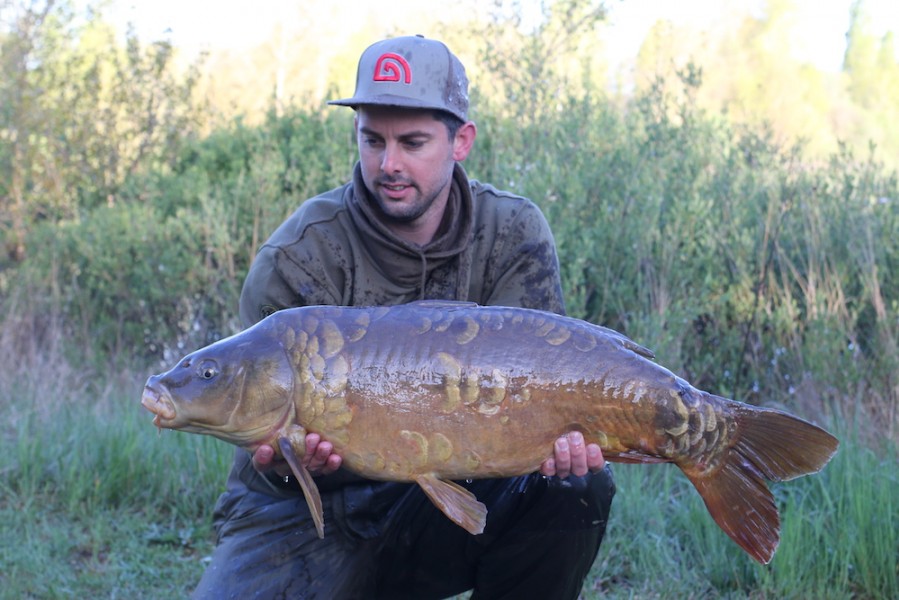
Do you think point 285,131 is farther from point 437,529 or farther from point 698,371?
point 437,529

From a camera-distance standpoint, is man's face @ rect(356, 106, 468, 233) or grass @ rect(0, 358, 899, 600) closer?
man's face @ rect(356, 106, 468, 233)

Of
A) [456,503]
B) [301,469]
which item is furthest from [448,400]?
[301,469]

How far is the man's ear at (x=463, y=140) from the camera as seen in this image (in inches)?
107

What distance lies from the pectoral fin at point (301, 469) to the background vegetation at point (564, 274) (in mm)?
1362

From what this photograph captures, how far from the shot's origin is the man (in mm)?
2459

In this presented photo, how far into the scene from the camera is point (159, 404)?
6.52 feet

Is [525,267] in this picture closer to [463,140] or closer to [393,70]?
[463,140]

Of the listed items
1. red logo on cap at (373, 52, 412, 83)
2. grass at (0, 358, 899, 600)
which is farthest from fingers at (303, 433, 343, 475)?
grass at (0, 358, 899, 600)

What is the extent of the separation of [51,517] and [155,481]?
0.38 meters

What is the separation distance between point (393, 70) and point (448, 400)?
932 mm

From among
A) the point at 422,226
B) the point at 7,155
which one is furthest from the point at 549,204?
the point at 7,155

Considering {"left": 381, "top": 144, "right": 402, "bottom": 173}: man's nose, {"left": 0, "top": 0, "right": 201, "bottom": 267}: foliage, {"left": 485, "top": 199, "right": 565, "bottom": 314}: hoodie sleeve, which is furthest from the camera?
Answer: {"left": 0, "top": 0, "right": 201, "bottom": 267}: foliage

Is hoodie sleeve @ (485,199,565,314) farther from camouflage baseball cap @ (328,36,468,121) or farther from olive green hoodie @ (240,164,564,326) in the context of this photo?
camouflage baseball cap @ (328,36,468,121)

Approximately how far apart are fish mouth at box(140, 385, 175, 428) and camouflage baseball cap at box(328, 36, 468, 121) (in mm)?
916
